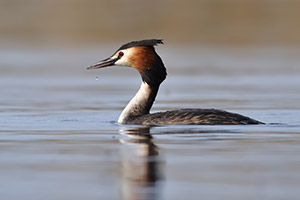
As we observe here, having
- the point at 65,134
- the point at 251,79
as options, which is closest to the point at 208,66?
the point at 251,79

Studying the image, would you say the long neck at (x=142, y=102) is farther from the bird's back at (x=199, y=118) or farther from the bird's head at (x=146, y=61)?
the bird's back at (x=199, y=118)

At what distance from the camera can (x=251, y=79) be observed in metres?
23.0

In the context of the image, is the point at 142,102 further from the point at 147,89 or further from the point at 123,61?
the point at 123,61

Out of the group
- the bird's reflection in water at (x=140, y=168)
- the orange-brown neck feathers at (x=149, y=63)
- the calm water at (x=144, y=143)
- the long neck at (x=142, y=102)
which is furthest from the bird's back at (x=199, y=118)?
the bird's reflection in water at (x=140, y=168)

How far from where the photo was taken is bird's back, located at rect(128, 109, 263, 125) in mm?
13133

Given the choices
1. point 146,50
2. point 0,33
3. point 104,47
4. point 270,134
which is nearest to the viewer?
point 270,134

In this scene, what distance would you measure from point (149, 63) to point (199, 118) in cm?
124

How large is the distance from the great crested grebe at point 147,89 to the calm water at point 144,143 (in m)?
0.34

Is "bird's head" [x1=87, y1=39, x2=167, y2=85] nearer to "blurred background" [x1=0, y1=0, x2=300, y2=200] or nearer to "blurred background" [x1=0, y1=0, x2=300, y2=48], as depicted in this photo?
"blurred background" [x1=0, y1=0, x2=300, y2=200]

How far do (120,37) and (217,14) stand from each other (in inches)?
441

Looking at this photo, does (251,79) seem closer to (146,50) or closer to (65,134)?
(146,50)

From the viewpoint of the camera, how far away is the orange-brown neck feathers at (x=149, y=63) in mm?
13852

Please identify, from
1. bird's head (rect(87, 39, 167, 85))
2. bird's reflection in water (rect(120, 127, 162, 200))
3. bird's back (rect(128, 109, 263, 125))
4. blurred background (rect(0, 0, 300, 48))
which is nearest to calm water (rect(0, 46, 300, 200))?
bird's reflection in water (rect(120, 127, 162, 200))

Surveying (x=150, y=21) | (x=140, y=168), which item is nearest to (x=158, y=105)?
(x=140, y=168)
